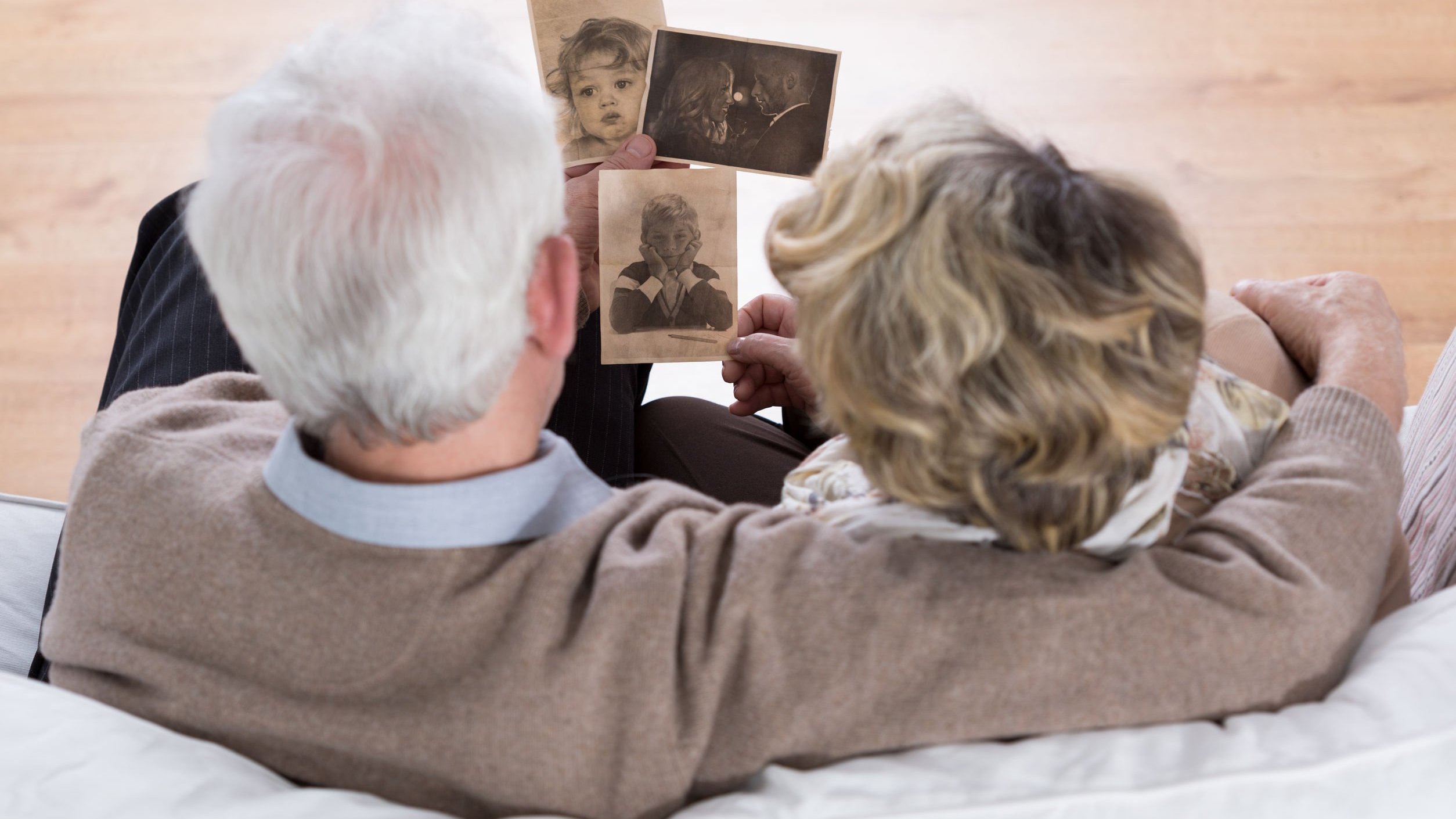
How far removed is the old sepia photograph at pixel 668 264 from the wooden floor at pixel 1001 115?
2.45 feet

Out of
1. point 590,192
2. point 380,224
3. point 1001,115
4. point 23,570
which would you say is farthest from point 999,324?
point 1001,115

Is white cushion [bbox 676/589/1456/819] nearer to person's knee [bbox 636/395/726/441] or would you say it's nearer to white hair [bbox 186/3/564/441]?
white hair [bbox 186/3/564/441]

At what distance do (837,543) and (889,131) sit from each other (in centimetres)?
31

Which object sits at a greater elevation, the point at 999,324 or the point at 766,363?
the point at 999,324

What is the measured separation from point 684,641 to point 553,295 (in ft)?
0.92

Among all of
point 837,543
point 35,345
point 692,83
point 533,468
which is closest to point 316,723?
point 533,468

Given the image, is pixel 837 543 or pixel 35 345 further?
pixel 35 345

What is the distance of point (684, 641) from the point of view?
2.64 ft

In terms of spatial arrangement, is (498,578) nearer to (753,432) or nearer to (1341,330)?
(753,432)

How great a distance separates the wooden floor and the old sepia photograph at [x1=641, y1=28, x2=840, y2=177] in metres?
0.78

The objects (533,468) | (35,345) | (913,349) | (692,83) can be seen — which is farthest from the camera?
(35,345)

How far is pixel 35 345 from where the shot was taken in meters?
2.30

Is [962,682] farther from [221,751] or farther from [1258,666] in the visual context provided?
[221,751]

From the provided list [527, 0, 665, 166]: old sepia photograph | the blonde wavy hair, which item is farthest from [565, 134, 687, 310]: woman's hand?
the blonde wavy hair
